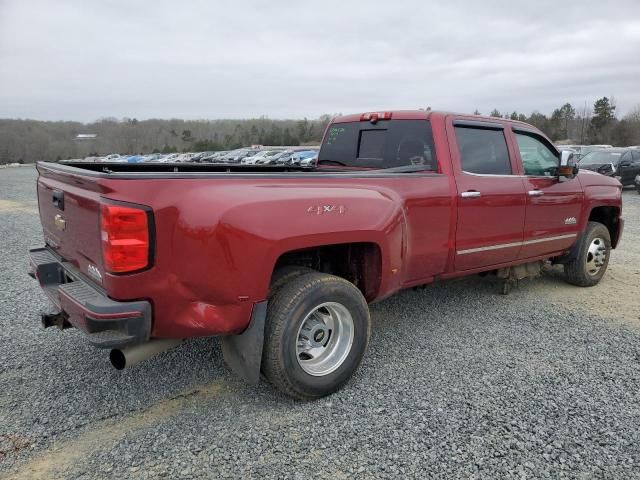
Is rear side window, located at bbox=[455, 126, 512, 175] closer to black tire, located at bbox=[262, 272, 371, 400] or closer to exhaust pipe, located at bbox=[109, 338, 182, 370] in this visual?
black tire, located at bbox=[262, 272, 371, 400]

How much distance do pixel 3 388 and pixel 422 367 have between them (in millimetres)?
2914

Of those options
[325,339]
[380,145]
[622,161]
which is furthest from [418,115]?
[622,161]

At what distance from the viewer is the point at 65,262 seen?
3.22 metres

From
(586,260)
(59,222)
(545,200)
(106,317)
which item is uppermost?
(545,200)

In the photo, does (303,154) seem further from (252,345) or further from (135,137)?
(135,137)

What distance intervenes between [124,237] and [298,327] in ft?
3.70

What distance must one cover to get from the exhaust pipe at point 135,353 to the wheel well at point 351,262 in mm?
974

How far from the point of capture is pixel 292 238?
281 centimetres

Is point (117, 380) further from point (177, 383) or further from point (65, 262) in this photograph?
point (65, 262)

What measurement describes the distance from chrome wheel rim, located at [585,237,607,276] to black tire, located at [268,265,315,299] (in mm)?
4012

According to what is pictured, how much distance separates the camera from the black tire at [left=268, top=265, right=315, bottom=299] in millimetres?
3035

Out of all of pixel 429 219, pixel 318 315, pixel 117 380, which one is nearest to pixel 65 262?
pixel 117 380

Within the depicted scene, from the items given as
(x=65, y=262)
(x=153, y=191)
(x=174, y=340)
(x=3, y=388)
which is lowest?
(x=3, y=388)

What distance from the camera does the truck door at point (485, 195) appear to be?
158 inches
